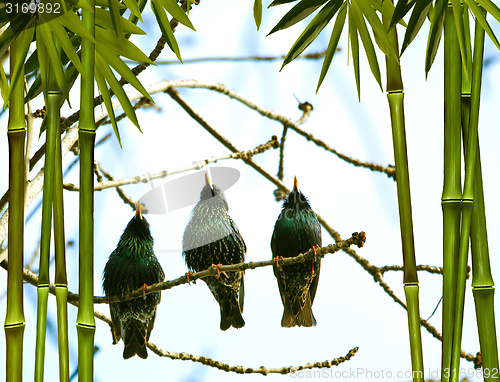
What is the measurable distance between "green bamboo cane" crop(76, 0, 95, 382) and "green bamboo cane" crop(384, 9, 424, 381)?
1.00ft

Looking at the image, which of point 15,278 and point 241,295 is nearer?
point 15,278

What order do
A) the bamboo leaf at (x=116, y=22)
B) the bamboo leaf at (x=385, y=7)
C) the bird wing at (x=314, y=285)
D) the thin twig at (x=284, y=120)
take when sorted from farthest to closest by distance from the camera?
the thin twig at (x=284, y=120) < the bird wing at (x=314, y=285) < the bamboo leaf at (x=385, y=7) < the bamboo leaf at (x=116, y=22)

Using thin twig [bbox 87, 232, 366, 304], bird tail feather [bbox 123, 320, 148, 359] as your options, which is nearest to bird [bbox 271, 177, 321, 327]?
thin twig [bbox 87, 232, 366, 304]

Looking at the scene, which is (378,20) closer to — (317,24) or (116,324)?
(317,24)

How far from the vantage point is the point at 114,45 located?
30.0 inches

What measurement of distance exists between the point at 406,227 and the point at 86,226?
0.31 meters

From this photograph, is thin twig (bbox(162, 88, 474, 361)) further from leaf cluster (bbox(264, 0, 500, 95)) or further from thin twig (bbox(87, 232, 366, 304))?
leaf cluster (bbox(264, 0, 500, 95))

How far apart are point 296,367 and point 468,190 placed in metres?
Result: 0.84

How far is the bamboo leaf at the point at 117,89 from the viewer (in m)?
0.76

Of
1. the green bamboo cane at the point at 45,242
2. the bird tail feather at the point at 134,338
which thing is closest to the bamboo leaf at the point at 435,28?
the green bamboo cane at the point at 45,242

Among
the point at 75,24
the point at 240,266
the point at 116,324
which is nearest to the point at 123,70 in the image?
the point at 75,24

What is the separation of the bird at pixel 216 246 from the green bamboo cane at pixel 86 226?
80 centimetres

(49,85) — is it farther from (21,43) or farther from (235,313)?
(235,313)

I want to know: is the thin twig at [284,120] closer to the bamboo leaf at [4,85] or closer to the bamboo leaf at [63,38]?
the bamboo leaf at [4,85]
